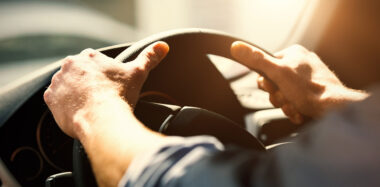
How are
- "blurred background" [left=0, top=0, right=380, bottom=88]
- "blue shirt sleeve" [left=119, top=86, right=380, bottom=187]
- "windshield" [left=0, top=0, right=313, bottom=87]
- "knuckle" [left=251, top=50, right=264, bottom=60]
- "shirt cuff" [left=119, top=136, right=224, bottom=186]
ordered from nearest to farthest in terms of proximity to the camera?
"blue shirt sleeve" [left=119, top=86, right=380, bottom=187] → "shirt cuff" [left=119, top=136, right=224, bottom=186] → "knuckle" [left=251, top=50, right=264, bottom=60] → "blurred background" [left=0, top=0, right=380, bottom=88] → "windshield" [left=0, top=0, right=313, bottom=87]

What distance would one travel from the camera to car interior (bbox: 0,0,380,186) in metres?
1.39

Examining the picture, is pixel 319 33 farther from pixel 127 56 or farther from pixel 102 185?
pixel 102 185

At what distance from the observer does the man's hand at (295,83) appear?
158 cm

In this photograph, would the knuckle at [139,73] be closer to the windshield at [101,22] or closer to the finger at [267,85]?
the finger at [267,85]

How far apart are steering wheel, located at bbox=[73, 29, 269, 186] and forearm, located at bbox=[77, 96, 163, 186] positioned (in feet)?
0.38

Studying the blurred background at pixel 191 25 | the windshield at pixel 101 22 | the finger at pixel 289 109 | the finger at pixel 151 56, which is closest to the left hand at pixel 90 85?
the finger at pixel 151 56

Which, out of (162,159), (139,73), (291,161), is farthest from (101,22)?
(291,161)

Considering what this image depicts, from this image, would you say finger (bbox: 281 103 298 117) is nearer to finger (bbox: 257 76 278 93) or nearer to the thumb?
finger (bbox: 257 76 278 93)

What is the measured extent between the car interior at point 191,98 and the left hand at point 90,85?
58mm

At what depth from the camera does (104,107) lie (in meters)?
1.17

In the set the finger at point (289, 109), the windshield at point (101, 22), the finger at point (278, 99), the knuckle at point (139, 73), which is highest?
the knuckle at point (139, 73)

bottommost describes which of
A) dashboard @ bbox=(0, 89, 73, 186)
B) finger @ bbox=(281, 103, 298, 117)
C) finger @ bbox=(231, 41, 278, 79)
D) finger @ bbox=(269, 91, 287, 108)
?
dashboard @ bbox=(0, 89, 73, 186)

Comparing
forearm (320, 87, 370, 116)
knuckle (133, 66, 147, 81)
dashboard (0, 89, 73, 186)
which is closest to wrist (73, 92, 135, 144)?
knuckle (133, 66, 147, 81)

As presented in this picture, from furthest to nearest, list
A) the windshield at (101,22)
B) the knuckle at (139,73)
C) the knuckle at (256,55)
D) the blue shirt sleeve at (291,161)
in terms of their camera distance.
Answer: the windshield at (101,22) → the knuckle at (256,55) → the knuckle at (139,73) → the blue shirt sleeve at (291,161)
